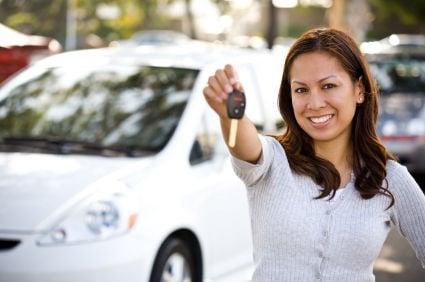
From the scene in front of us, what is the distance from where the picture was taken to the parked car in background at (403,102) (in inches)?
398

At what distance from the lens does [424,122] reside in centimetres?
1038

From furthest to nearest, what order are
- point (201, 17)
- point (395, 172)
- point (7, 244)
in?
point (201, 17)
point (7, 244)
point (395, 172)

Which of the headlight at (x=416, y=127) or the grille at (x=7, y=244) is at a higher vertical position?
the grille at (x=7, y=244)

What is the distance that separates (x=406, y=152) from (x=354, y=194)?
25.2ft

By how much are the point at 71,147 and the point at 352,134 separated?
2.89 m

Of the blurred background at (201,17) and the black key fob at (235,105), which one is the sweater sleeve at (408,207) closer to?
the black key fob at (235,105)

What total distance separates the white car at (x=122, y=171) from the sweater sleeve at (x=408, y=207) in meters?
2.05

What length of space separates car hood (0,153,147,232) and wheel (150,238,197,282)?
0.50m

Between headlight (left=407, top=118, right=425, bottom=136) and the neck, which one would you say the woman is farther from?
headlight (left=407, top=118, right=425, bottom=136)

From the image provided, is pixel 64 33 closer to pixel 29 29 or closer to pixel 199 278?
pixel 29 29

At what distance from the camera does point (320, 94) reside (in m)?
2.58

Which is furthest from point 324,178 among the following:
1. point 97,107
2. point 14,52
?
point 14,52

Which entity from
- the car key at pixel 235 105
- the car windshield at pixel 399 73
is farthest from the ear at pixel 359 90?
the car windshield at pixel 399 73

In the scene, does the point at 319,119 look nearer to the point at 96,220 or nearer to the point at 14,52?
the point at 96,220
